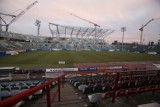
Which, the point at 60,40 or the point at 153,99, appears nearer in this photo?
the point at 153,99

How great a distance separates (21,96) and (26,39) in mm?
89281

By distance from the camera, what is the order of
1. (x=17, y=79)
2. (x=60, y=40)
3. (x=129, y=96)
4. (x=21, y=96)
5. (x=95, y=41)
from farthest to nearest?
(x=95, y=41) → (x=60, y=40) → (x=17, y=79) → (x=129, y=96) → (x=21, y=96)

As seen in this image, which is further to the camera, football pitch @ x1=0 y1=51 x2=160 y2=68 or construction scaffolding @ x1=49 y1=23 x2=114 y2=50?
construction scaffolding @ x1=49 y1=23 x2=114 y2=50

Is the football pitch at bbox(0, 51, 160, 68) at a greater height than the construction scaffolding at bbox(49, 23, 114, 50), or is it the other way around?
the construction scaffolding at bbox(49, 23, 114, 50)

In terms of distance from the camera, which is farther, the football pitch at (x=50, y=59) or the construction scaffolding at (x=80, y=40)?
the construction scaffolding at (x=80, y=40)

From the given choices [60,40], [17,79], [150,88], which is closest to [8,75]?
[17,79]

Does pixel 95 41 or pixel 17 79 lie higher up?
pixel 95 41

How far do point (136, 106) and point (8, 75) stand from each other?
711 inches

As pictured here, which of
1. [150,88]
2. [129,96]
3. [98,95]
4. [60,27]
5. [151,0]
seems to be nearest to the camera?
[98,95]

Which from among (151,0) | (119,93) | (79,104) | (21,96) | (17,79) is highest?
(151,0)

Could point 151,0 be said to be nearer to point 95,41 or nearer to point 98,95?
point 98,95

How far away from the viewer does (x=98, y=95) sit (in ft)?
14.7

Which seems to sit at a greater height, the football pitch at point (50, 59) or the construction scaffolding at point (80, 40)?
the construction scaffolding at point (80, 40)

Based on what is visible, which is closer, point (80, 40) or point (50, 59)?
point (50, 59)
